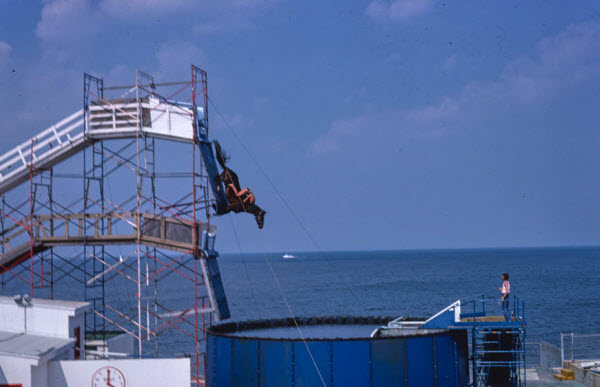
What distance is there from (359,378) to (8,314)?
15.5m

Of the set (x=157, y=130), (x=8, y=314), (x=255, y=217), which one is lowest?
(x=8, y=314)

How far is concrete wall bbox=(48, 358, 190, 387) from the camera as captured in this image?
26688 millimetres

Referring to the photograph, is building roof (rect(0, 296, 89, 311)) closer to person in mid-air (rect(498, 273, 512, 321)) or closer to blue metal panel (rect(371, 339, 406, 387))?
blue metal panel (rect(371, 339, 406, 387))

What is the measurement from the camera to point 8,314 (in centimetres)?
3030

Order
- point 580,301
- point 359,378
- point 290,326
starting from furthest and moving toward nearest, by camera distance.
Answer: point 580,301, point 290,326, point 359,378

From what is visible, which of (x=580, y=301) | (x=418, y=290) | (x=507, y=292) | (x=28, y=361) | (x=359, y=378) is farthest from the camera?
(x=418, y=290)

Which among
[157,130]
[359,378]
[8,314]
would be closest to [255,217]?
[157,130]

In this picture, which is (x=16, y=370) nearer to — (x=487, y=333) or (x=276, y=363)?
(x=276, y=363)

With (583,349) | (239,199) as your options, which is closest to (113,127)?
(239,199)

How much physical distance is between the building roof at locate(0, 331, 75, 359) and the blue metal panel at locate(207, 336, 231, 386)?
256 inches

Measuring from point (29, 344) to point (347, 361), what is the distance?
1298 cm

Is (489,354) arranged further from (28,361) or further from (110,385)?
(28,361)

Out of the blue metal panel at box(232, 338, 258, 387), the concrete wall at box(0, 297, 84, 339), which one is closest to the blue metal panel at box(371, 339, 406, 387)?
the blue metal panel at box(232, 338, 258, 387)

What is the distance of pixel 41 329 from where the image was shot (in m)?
29.8
